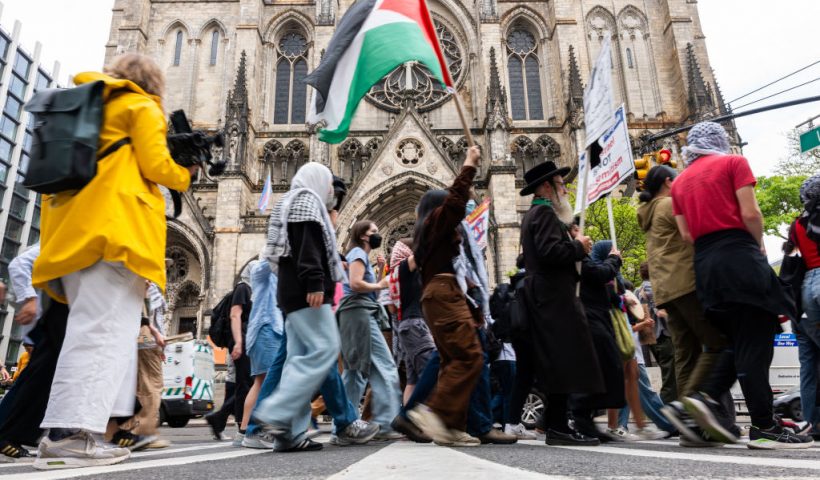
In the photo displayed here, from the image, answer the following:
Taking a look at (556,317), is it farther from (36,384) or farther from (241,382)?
(241,382)

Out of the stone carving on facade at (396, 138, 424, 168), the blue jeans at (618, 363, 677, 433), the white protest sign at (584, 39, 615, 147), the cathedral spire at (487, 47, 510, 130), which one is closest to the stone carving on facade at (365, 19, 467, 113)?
the cathedral spire at (487, 47, 510, 130)

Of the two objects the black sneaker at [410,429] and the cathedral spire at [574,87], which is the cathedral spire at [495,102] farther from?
the black sneaker at [410,429]

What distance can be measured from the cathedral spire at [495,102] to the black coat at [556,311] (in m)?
17.9

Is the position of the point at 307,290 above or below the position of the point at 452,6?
below

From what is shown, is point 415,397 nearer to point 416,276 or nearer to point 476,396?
point 476,396

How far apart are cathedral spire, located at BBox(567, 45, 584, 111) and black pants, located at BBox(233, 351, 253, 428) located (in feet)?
63.6

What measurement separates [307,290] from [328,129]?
1.55 m

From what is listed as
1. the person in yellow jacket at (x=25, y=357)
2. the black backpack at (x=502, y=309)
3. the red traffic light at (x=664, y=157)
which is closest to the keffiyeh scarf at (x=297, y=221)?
the person in yellow jacket at (x=25, y=357)

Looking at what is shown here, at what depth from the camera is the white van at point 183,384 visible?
9523mm

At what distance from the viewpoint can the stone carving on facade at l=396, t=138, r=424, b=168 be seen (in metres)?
20.6

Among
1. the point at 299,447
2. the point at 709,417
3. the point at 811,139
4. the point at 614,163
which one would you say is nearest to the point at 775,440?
the point at 709,417

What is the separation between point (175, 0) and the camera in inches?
1023

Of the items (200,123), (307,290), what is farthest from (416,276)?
(200,123)

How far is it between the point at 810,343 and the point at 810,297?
0.44 m
